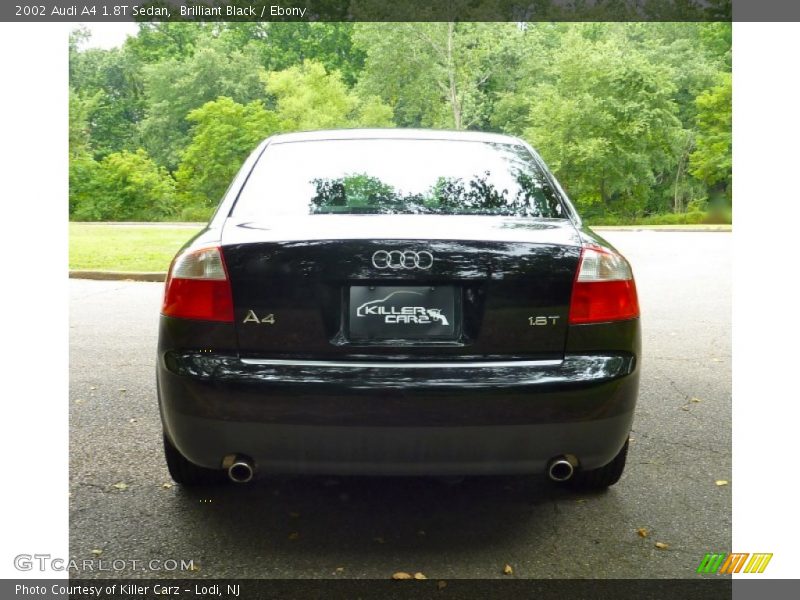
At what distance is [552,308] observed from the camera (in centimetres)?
283

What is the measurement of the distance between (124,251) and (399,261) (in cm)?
1484

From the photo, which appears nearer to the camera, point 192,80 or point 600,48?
point 600,48

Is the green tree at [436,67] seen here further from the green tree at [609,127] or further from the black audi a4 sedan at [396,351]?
the black audi a4 sedan at [396,351]

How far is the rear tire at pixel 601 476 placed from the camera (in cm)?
354

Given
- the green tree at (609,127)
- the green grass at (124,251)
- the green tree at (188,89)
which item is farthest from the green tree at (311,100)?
the green grass at (124,251)

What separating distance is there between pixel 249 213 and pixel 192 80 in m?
50.3

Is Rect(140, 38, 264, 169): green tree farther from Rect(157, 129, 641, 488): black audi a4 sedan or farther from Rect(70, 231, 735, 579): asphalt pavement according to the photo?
Rect(157, 129, 641, 488): black audi a4 sedan

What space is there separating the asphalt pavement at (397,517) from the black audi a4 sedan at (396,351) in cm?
38

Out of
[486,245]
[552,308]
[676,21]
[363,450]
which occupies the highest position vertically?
[676,21]

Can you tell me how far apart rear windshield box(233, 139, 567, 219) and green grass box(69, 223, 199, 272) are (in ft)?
32.8

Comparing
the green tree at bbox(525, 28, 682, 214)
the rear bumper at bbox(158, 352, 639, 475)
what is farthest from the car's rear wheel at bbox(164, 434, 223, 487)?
the green tree at bbox(525, 28, 682, 214)

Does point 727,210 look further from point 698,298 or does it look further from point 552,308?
point 552,308
